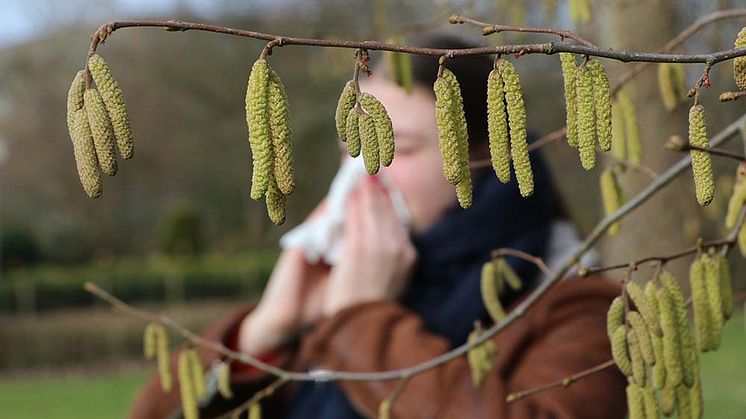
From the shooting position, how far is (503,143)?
940 millimetres

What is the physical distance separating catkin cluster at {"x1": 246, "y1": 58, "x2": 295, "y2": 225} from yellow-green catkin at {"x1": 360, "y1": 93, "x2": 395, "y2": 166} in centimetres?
7

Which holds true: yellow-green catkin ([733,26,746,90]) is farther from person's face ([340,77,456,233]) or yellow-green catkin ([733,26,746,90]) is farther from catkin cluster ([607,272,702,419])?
person's face ([340,77,456,233])

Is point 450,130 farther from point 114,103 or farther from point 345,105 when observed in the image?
point 114,103

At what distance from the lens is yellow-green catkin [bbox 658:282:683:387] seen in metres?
1.19

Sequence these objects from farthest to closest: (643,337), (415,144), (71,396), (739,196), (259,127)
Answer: (71,396) → (415,144) → (739,196) → (643,337) → (259,127)

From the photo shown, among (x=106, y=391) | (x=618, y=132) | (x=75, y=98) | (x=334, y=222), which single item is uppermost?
(x=75, y=98)

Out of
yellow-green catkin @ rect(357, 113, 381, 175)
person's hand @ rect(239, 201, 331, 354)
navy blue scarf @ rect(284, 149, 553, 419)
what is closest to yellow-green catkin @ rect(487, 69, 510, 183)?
yellow-green catkin @ rect(357, 113, 381, 175)

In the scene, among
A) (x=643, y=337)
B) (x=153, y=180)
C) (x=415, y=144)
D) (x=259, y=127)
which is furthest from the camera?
(x=153, y=180)

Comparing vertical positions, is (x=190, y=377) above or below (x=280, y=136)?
below

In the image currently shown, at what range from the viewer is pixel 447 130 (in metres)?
0.90

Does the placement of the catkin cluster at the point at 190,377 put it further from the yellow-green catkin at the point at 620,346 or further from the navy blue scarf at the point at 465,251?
the yellow-green catkin at the point at 620,346

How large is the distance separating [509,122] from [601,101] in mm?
81

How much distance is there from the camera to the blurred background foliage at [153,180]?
13.1 meters

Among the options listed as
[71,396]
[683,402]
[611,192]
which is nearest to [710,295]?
[683,402]
